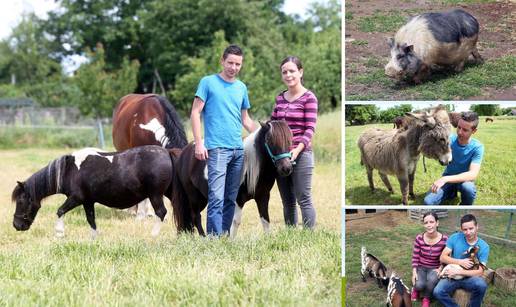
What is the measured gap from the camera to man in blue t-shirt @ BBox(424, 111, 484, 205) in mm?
4805

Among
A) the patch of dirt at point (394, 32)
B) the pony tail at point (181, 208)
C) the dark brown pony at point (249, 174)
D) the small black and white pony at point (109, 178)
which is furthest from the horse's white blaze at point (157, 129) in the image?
the patch of dirt at point (394, 32)

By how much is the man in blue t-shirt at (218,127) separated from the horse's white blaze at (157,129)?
303cm

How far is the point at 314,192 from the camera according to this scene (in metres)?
12.4

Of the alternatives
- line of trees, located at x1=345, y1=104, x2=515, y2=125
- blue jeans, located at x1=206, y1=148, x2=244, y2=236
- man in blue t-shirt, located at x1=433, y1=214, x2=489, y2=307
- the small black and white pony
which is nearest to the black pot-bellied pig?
line of trees, located at x1=345, y1=104, x2=515, y2=125

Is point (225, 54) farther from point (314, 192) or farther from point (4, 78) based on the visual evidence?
point (4, 78)

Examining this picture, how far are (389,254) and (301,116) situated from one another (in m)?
1.99

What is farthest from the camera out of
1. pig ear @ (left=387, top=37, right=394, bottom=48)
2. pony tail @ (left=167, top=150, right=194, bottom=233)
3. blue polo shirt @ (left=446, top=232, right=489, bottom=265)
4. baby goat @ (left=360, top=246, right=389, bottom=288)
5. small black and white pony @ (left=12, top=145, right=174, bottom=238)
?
small black and white pony @ (left=12, top=145, right=174, bottom=238)

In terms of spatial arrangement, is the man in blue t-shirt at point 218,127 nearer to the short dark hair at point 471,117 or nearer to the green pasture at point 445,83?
Result: the green pasture at point 445,83

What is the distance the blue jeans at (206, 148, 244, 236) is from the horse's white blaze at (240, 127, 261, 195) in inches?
2.8

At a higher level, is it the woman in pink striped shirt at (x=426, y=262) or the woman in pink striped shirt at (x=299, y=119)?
the woman in pink striped shirt at (x=299, y=119)

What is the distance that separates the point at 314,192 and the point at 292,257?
6.97 metres

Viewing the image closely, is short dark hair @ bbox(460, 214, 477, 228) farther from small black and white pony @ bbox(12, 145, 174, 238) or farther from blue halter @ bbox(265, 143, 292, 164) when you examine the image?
small black and white pony @ bbox(12, 145, 174, 238)

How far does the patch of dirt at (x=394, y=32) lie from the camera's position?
196 inches

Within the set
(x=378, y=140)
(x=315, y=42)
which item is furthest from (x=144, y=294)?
(x=315, y=42)
